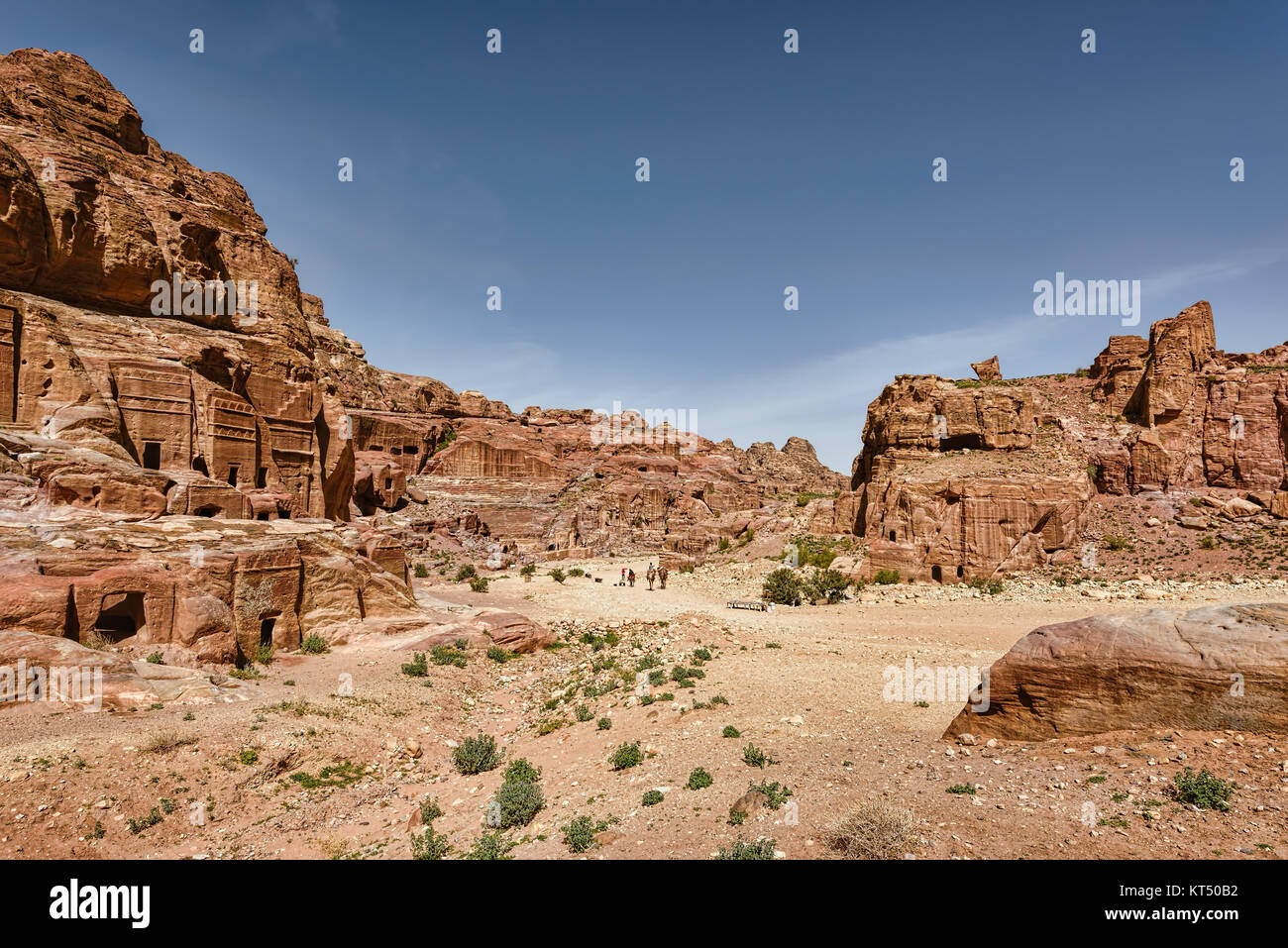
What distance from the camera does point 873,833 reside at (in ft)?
19.1

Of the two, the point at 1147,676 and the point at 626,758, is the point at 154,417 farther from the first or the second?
the point at 1147,676

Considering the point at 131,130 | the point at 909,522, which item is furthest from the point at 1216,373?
the point at 131,130

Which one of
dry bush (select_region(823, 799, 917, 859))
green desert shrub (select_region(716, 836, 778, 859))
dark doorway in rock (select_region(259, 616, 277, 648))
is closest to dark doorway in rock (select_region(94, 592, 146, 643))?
dark doorway in rock (select_region(259, 616, 277, 648))

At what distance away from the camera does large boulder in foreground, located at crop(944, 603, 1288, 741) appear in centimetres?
662

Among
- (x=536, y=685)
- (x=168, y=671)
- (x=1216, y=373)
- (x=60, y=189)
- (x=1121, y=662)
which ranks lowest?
(x=536, y=685)

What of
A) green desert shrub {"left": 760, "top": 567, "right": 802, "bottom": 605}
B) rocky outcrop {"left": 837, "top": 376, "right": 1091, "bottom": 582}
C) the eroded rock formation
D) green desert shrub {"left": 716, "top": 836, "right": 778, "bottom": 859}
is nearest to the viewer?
green desert shrub {"left": 716, "top": 836, "right": 778, "bottom": 859}

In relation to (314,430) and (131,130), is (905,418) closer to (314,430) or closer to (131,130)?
(314,430)

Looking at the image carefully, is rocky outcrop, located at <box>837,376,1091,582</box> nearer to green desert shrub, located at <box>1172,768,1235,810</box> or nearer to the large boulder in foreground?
the large boulder in foreground

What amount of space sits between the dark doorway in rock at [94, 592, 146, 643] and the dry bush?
1585cm

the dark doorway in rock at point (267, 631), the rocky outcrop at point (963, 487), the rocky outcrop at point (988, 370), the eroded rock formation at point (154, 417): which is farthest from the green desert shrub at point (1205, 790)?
the rocky outcrop at point (988, 370)

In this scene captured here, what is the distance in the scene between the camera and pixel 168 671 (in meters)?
12.7

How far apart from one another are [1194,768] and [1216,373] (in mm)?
43278

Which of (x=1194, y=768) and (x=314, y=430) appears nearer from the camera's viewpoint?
(x=1194, y=768)

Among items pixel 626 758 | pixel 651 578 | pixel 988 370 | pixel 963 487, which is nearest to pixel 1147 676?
pixel 626 758
